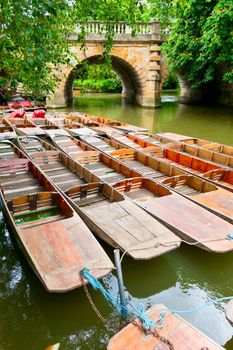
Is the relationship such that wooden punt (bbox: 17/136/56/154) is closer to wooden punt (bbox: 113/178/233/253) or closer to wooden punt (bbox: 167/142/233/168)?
wooden punt (bbox: 167/142/233/168)

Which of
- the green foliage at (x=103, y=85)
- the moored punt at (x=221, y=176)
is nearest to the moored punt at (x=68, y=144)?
the moored punt at (x=221, y=176)

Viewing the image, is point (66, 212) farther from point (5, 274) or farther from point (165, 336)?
point (165, 336)

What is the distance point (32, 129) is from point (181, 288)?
7827mm

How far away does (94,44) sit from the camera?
57.3 ft

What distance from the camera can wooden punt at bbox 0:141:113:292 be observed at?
3.39 metres

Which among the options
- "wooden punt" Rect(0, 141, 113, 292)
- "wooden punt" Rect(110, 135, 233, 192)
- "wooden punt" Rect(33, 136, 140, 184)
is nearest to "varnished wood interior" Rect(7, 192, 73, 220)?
"wooden punt" Rect(0, 141, 113, 292)

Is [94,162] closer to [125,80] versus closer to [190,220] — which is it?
[190,220]

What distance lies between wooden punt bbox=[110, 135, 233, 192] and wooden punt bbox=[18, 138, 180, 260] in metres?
1.95

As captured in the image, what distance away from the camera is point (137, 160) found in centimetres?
770

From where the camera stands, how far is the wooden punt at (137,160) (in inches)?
259

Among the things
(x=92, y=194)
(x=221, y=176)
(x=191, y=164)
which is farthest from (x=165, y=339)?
(x=191, y=164)

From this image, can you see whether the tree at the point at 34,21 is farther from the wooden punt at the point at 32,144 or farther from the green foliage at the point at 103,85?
the green foliage at the point at 103,85

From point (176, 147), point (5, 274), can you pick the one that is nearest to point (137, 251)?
point (5, 274)

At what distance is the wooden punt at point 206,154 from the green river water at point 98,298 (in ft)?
10.3
